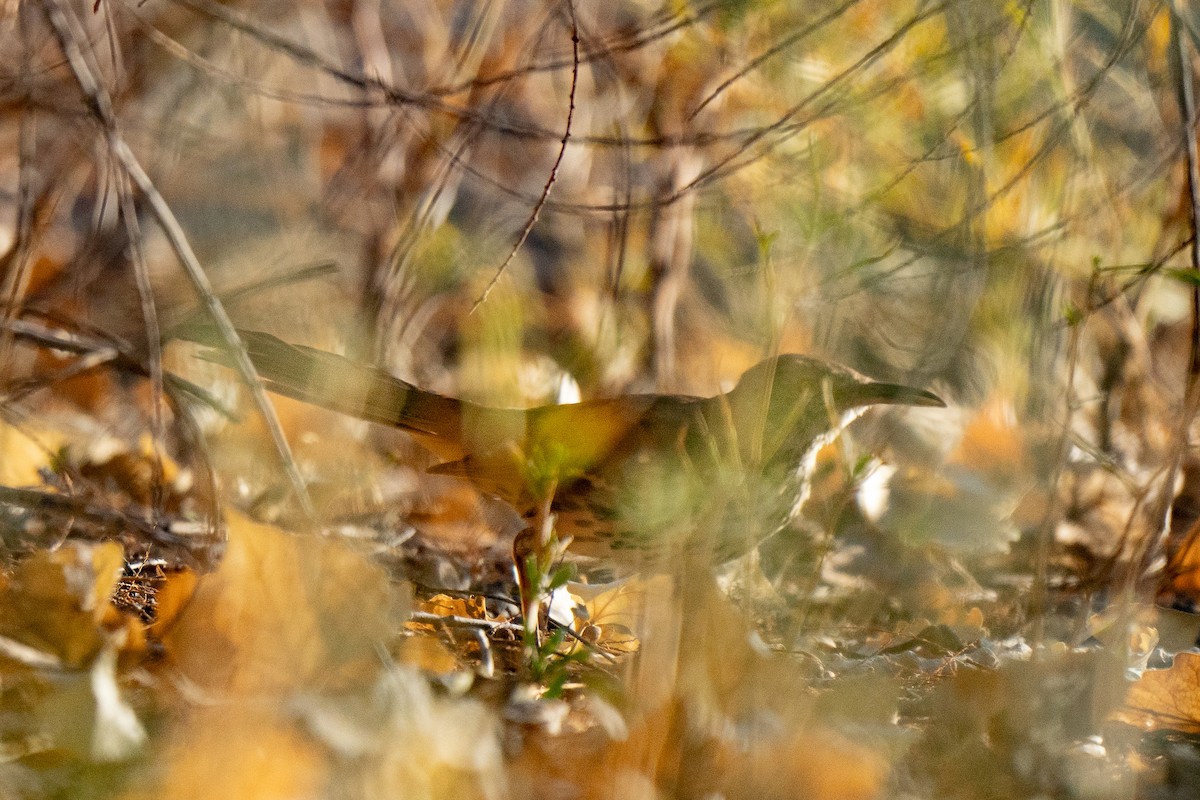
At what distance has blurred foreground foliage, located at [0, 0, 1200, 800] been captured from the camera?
30.9 inches

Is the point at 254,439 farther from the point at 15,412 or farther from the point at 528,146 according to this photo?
the point at 528,146

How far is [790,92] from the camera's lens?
179 cm

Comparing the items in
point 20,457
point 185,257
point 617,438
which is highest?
point 185,257

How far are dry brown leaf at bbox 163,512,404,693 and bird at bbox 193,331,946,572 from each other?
1.44 feet

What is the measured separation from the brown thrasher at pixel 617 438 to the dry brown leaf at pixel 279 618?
1.47 feet

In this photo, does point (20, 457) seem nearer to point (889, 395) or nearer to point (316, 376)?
point (316, 376)

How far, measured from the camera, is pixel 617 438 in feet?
5.02

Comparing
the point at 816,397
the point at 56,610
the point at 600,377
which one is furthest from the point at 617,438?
the point at 56,610

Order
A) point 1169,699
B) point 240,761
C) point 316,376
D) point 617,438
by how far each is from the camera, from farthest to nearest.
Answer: point 617,438, point 316,376, point 1169,699, point 240,761

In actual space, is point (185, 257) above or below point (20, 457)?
above

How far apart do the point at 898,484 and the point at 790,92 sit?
76 cm

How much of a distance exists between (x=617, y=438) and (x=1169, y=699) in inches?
30.1

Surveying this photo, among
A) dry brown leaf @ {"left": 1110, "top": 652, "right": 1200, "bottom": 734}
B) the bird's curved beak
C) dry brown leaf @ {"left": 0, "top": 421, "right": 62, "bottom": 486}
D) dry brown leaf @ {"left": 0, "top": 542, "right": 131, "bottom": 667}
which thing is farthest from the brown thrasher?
dry brown leaf @ {"left": 0, "top": 542, "right": 131, "bottom": 667}

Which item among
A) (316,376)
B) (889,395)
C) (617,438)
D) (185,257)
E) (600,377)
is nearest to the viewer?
(185,257)
